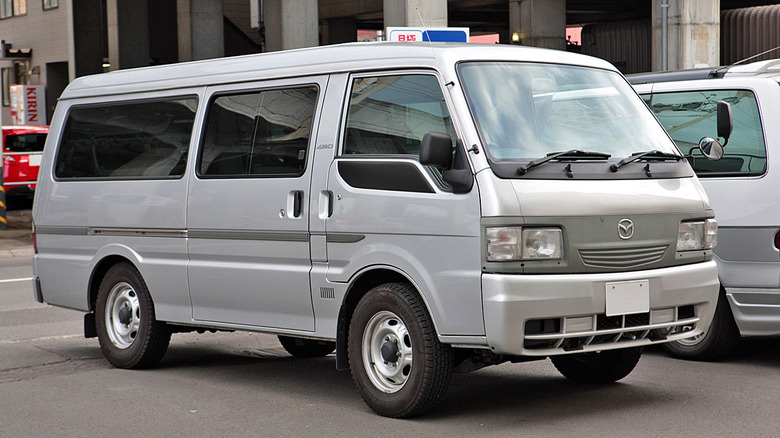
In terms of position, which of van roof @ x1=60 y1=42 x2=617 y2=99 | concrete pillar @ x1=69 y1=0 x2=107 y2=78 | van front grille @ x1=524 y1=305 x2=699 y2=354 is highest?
concrete pillar @ x1=69 y1=0 x2=107 y2=78

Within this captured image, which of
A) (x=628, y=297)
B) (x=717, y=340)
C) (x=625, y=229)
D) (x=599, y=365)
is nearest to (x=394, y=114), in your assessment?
(x=625, y=229)

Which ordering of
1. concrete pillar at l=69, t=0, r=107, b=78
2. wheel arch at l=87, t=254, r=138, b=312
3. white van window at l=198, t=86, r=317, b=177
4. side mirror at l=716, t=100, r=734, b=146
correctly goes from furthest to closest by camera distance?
concrete pillar at l=69, t=0, r=107, b=78, wheel arch at l=87, t=254, r=138, b=312, side mirror at l=716, t=100, r=734, b=146, white van window at l=198, t=86, r=317, b=177

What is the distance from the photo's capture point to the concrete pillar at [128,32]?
40.0 m

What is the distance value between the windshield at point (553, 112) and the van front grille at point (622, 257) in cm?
62

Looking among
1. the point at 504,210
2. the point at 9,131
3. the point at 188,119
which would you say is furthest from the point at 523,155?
the point at 9,131

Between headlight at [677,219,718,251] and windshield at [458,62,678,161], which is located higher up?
windshield at [458,62,678,161]

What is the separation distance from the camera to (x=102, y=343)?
27.6ft

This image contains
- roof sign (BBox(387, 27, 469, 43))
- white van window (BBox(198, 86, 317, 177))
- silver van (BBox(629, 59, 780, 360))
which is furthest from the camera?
roof sign (BBox(387, 27, 469, 43))

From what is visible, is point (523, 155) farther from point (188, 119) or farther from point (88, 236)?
point (88, 236)

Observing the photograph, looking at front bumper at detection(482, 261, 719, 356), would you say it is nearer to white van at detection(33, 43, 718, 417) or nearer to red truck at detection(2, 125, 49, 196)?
white van at detection(33, 43, 718, 417)

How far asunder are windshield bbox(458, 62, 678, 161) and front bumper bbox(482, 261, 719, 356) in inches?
29.8

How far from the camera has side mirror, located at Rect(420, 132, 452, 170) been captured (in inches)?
231

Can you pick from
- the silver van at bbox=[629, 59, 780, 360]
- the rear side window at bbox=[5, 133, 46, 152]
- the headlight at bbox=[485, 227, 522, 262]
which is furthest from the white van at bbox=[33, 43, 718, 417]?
the rear side window at bbox=[5, 133, 46, 152]

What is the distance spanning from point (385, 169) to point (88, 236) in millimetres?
3185
